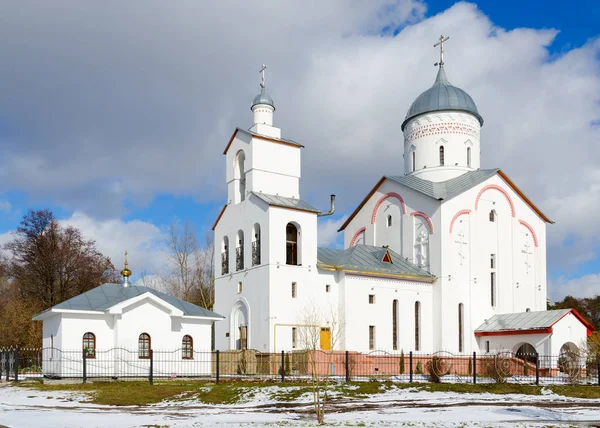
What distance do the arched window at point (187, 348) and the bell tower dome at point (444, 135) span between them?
17704 millimetres

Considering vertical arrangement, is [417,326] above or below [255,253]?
below

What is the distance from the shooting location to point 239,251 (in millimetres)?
32281

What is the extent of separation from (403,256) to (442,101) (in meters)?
9.15

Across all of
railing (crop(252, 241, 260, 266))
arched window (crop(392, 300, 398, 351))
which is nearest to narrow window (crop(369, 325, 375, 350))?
arched window (crop(392, 300, 398, 351))

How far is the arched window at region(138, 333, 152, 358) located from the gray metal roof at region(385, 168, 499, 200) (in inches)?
622

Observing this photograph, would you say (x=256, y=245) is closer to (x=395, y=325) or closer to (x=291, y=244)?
(x=291, y=244)

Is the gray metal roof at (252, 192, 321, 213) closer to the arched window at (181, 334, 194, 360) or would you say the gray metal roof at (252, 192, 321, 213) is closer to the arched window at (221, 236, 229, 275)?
the arched window at (221, 236, 229, 275)

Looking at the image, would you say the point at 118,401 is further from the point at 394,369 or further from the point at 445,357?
the point at 445,357

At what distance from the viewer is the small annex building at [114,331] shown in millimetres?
24516

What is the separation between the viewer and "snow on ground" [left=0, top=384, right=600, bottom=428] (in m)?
14.0

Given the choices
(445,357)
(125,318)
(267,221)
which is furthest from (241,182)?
(445,357)

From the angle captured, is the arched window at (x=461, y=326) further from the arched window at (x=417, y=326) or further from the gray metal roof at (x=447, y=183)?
the gray metal roof at (x=447, y=183)

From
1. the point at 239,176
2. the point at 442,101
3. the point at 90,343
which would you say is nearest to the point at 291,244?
the point at 239,176

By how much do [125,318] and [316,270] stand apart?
29.1 feet
